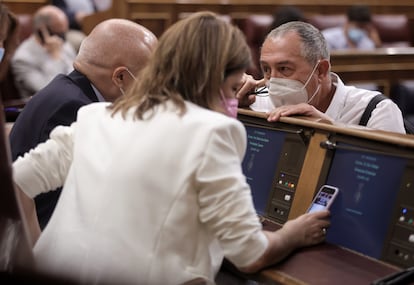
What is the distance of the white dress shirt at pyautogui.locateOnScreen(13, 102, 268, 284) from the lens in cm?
182

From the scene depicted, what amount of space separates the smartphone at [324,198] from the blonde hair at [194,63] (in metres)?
0.52

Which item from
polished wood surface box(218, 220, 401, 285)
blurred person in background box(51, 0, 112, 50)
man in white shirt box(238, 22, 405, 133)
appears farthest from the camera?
blurred person in background box(51, 0, 112, 50)

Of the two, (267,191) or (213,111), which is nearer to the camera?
(213,111)

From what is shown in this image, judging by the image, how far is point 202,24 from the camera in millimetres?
1931

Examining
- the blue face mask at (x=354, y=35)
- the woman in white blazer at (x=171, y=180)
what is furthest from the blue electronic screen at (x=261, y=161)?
the blue face mask at (x=354, y=35)

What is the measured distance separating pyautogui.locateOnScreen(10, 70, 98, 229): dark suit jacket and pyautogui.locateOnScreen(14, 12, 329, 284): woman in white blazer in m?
0.61

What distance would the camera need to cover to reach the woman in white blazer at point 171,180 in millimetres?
1830

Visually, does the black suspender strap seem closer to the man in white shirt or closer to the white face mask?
the man in white shirt

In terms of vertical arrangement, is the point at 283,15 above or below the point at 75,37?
above

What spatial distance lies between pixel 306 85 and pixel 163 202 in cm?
124

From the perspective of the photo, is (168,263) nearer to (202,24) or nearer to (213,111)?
(213,111)

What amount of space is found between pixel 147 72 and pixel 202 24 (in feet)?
0.67

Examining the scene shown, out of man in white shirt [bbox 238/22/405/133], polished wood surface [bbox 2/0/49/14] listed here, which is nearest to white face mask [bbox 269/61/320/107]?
man in white shirt [bbox 238/22/405/133]

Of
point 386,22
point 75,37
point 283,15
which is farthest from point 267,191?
point 386,22
